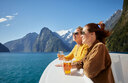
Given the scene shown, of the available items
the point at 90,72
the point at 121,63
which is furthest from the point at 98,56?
the point at 121,63

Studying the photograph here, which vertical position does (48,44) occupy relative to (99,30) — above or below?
below

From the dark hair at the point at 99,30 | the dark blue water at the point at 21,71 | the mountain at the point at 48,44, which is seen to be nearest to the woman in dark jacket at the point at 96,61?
the dark hair at the point at 99,30

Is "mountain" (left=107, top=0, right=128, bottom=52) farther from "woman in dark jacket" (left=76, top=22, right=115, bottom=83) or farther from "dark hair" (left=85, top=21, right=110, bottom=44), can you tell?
"woman in dark jacket" (left=76, top=22, right=115, bottom=83)

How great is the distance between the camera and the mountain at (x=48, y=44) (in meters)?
157

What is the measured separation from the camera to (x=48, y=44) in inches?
6604

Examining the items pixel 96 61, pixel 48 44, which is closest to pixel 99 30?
pixel 96 61

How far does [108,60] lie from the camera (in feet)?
3.62

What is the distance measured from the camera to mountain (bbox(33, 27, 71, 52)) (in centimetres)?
15688

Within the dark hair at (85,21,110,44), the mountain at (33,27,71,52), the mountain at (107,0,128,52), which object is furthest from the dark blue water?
the mountain at (33,27,71,52)

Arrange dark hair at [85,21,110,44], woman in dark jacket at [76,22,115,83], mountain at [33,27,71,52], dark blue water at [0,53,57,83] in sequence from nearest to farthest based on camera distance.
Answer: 1. woman in dark jacket at [76,22,115,83]
2. dark hair at [85,21,110,44]
3. dark blue water at [0,53,57,83]
4. mountain at [33,27,71,52]

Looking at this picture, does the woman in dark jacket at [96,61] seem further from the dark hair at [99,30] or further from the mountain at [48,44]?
the mountain at [48,44]

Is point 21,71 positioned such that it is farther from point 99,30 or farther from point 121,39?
point 121,39

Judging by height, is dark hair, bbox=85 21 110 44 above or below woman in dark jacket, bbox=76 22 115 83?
above

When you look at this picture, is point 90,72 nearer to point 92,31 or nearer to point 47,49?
point 92,31
